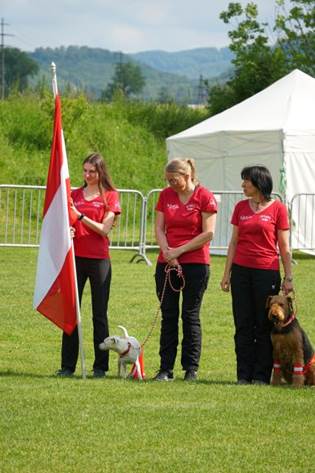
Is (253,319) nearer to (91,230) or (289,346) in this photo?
(289,346)

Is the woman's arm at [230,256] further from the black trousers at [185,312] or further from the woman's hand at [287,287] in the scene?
the woman's hand at [287,287]

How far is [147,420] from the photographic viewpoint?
7832 millimetres

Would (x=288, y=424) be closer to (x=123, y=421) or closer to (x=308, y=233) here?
(x=123, y=421)

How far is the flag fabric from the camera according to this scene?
950cm

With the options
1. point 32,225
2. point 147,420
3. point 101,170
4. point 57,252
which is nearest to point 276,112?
point 32,225

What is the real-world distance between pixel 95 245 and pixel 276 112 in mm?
13159

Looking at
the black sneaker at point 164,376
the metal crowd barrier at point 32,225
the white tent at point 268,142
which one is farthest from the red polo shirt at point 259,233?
the white tent at point 268,142

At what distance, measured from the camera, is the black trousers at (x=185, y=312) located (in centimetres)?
947

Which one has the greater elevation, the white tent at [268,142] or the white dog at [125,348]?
the white tent at [268,142]

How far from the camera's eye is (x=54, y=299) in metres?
9.63

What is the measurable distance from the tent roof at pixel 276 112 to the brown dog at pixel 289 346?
1243cm

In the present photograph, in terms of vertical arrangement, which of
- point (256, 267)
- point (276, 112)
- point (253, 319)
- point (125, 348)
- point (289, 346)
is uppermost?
point (276, 112)

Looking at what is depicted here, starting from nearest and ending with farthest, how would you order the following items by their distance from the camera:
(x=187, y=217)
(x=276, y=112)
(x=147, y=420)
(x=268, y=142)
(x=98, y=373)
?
1. (x=147, y=420)
2. (x=187, y=217)
3. (x=98, y=373)
4. (x=268, y=142)
5. (x=276, y=112)

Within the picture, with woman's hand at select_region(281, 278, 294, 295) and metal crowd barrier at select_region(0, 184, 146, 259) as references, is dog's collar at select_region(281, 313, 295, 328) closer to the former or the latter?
woman's hand at select_region(281, 278, 294, 295)
